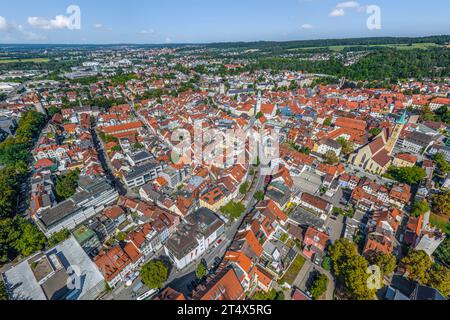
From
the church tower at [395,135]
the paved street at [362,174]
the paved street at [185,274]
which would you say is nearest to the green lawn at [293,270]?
the paved street at [185,274]

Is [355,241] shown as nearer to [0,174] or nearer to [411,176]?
[411,176]

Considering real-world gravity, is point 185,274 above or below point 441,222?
below

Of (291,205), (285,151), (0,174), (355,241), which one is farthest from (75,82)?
(355,241)

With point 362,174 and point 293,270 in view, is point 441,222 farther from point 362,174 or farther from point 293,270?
point 293,270

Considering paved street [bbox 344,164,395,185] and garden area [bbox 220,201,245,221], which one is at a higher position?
paved street [bbox 344,164,395,185]

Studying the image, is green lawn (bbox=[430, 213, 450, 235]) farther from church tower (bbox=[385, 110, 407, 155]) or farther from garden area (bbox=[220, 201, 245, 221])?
garden area (bbox=[220, 201, 245, 221])

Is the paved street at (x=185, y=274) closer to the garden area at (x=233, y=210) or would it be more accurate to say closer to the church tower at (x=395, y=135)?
the garden area at (x=233, y=210)

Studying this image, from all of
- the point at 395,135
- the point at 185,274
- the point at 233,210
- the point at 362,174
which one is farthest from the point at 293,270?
the point at 395,135

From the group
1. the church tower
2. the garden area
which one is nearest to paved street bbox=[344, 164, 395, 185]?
the church tower
